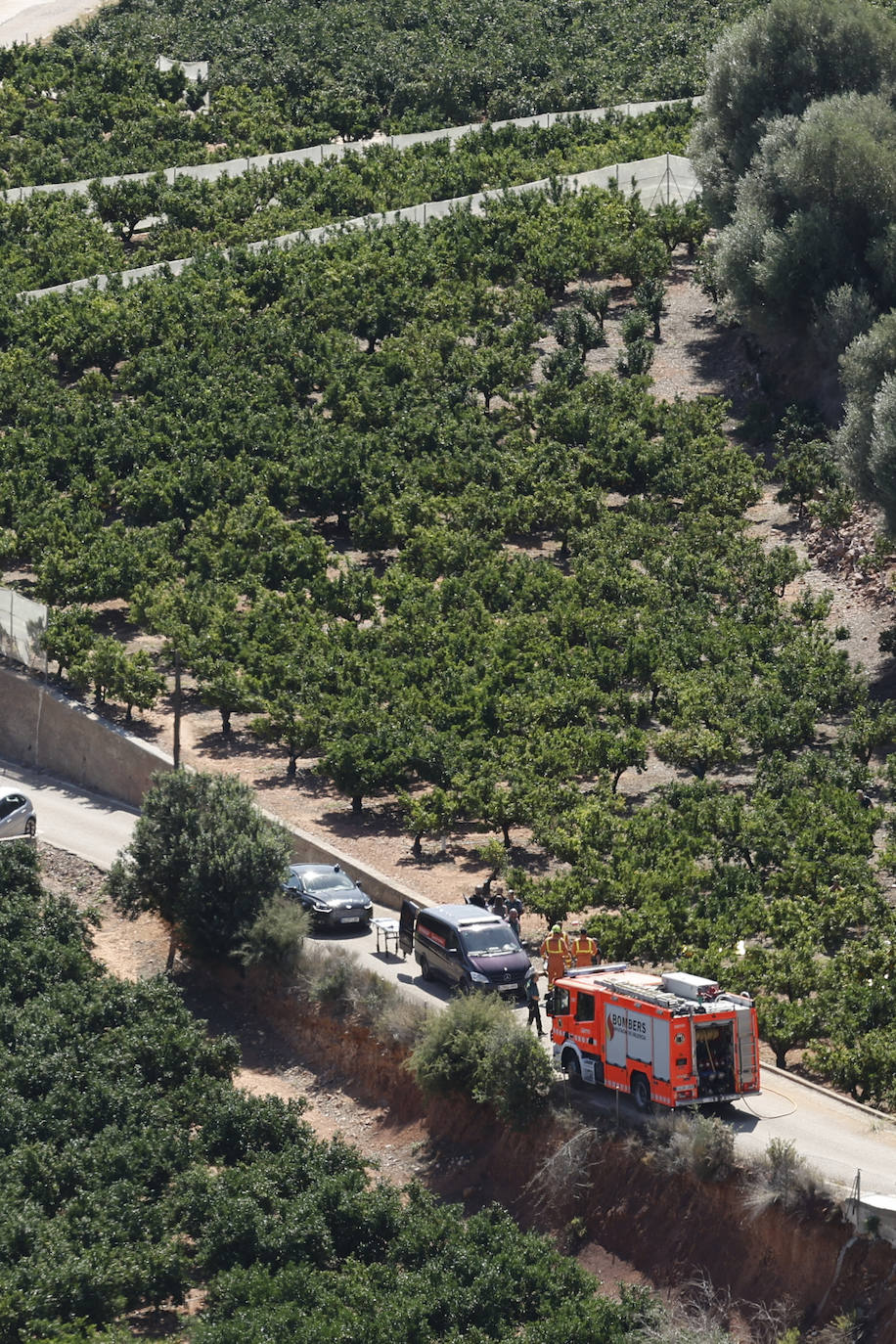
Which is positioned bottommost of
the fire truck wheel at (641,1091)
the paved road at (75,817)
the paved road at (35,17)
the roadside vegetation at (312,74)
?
the paved road at (75,817)

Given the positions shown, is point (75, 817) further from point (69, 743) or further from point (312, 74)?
point (312, 74)

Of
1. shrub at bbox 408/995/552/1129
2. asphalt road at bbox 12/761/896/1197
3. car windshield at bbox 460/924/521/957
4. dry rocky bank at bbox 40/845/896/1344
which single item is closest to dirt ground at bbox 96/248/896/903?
asphalt road at bbox 12/761/896/1197

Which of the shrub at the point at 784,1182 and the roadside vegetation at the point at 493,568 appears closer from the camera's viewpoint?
the shrub at the point at 784,1182

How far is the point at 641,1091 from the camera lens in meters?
26.6

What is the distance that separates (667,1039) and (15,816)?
18622mm

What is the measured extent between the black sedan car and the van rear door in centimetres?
175

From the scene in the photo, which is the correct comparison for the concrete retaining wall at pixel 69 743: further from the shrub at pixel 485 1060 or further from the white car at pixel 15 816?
the shrub at pixel 485 1060

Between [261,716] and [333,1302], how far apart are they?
19.1 meters

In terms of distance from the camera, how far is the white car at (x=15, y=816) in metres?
39.7

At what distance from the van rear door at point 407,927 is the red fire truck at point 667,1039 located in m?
6.18

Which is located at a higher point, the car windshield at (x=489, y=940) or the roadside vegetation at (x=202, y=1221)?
the car windshield at (x=489, y=940)

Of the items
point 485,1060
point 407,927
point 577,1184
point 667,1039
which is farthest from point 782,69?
point 577,1184

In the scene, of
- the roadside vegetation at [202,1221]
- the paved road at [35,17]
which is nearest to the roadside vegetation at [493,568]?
the roadside vegetation at [202,1221]

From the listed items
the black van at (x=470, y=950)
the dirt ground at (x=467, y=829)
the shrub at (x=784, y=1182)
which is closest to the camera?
the shrub at (x=784, y=1182)
